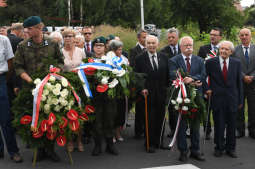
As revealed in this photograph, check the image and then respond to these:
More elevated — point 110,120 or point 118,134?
point 110,120

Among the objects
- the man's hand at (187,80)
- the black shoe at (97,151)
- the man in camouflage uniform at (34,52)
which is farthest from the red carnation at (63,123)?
the man's hand at (187,80)

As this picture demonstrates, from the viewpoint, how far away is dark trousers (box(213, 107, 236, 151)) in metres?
6.45

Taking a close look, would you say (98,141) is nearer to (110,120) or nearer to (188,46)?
(110,120)

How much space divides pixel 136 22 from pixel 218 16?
17.3 metres

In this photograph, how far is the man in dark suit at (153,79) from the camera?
678cm

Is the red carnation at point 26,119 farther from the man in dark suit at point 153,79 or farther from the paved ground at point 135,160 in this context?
the man in dark suit at point 153,79

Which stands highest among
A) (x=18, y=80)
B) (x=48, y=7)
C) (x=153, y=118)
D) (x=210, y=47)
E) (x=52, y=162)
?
(x=48, y=7)

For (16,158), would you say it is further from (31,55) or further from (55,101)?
(31,55)

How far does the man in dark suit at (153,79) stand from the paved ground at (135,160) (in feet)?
1.26

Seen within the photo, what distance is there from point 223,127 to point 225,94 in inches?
23.8

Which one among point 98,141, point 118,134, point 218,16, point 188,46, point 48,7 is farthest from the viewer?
point 48,7

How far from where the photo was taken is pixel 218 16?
30.7m

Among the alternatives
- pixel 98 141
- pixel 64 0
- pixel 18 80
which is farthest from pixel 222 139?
pixel 64 0

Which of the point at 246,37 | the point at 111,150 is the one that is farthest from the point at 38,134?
the point at 246,37
